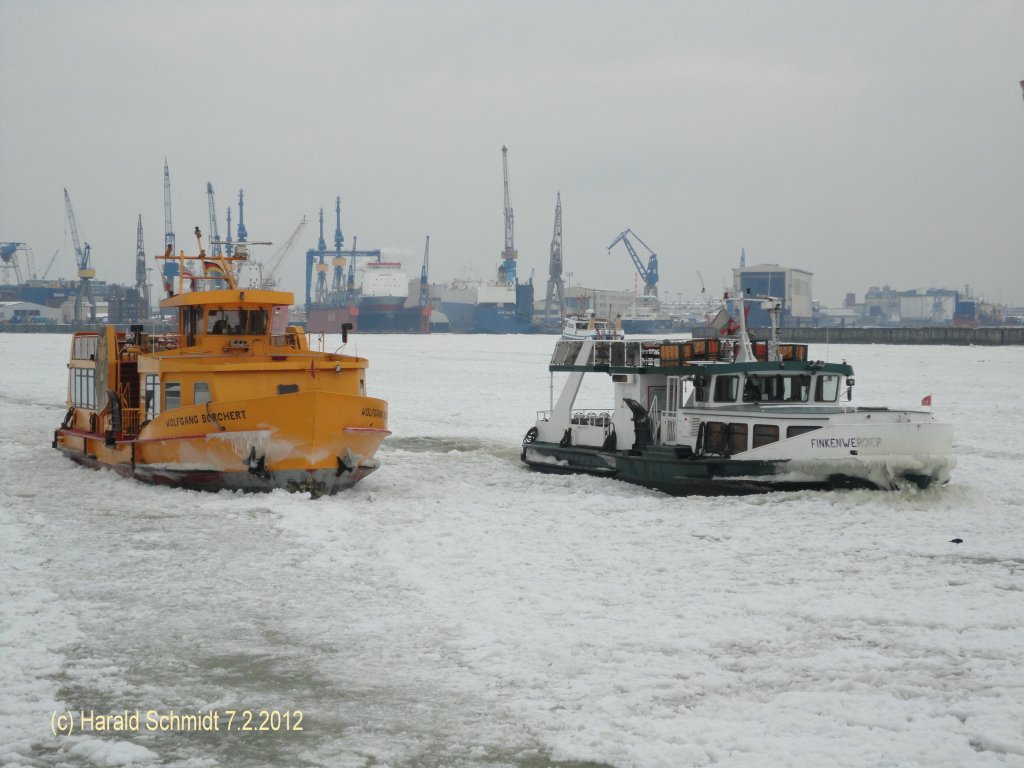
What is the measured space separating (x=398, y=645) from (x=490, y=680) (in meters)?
1.51

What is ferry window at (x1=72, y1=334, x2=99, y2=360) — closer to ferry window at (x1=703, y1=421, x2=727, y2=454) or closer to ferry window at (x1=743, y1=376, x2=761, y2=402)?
ferry window at (x1=703, y1=421, x2=727, y2=454)

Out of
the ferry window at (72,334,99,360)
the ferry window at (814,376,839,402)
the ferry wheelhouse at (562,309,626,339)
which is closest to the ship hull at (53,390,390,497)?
the ferry window at (72,334,99,360)

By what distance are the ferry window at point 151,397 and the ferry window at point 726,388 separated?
1107 centimetres

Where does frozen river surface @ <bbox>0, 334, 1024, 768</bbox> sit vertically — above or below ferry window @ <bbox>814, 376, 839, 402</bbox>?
below

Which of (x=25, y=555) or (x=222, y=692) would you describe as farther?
(x=25, y=555)

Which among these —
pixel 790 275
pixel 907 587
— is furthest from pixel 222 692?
pixel 790 275

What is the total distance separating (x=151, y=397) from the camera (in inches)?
888

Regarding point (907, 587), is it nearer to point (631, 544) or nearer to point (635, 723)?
point (631, 544)

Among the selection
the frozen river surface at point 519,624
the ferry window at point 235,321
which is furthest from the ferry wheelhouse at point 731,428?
the ferry window at point 235,321

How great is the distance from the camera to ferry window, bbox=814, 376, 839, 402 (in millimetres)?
22188

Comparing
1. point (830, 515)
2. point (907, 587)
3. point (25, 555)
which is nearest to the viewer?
A: point (907, 587)

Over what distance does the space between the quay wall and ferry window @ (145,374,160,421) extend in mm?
87979

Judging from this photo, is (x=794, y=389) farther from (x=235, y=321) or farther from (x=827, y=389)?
(x=235, y=321)

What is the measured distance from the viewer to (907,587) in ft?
47.0
